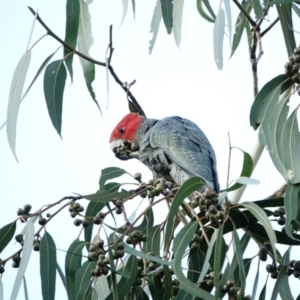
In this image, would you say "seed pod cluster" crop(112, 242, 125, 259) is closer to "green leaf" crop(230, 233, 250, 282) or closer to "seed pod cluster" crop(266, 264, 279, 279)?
"green leaf" crop(230, 233, 250, 282)

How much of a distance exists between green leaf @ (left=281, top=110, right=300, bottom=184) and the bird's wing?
91cm

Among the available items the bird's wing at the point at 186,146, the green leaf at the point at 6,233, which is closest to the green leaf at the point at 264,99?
the bird's wing at the point at 186,146

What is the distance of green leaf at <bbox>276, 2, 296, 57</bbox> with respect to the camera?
3.03m

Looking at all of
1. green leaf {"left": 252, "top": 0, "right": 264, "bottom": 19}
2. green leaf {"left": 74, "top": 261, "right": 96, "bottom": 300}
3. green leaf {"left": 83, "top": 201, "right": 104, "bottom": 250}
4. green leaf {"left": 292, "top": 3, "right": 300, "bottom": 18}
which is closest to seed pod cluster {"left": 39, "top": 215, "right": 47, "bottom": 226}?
green leaf {"left": 74, "top": 261, "right": 96, "bottom": 300}

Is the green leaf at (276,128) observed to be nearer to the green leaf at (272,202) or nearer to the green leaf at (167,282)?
the green leaf at (272,202)

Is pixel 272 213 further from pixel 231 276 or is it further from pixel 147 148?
pixel 147 148

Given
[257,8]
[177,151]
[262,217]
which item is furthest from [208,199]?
[177,151]

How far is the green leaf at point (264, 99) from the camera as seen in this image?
2.68 meters

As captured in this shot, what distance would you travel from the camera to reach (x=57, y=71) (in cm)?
295

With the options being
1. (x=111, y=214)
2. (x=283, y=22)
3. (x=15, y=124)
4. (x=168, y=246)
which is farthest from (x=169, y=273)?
(x=283, y=22)

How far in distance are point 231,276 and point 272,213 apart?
300mm

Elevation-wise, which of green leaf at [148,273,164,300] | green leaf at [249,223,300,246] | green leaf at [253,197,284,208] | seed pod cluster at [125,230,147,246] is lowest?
green leaf at [148,273,164,300]

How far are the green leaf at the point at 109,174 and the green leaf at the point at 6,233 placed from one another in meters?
0.39

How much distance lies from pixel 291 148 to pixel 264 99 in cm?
22
